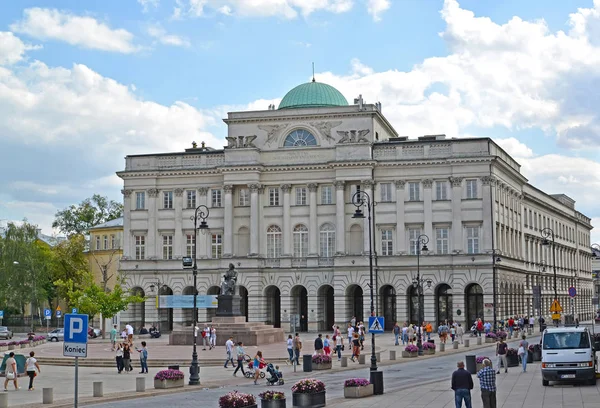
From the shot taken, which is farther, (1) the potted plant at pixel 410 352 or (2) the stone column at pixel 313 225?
(2) the stone column at pixel 313 225

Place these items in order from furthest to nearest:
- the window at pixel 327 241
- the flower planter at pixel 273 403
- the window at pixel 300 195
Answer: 1. the window at pixel 300 195
2. the window at pixel 327 241
3. the flower planter at pixel 273 403

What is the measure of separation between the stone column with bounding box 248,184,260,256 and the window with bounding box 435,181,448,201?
18.4m

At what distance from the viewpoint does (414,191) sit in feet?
292

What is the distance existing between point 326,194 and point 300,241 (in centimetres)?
556

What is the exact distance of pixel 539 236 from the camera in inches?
4417

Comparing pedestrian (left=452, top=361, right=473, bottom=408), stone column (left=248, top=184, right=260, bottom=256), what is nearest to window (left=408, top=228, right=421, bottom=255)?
stone column (left=248, top=184, right=260, bottom=256)

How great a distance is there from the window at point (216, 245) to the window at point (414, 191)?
20.7 m

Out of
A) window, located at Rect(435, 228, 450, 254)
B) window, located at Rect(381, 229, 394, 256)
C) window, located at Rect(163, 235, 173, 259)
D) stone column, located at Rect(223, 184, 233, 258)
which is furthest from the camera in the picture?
window, located at Rect(163, 235, 173, 259)

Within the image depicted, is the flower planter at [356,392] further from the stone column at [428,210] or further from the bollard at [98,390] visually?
the stone column at [428,210]

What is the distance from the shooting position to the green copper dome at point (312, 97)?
98875mm

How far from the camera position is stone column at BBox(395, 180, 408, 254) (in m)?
88.6

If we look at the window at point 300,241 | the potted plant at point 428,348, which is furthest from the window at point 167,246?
the potted plant at point 428,348

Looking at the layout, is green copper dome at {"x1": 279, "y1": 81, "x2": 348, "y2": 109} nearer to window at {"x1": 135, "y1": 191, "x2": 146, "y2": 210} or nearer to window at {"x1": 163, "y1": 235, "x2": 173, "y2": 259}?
window at {"x1": 135, "y1": 191, "x2": 146, "y2": 210}

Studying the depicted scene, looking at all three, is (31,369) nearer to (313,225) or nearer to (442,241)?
(313,225)
